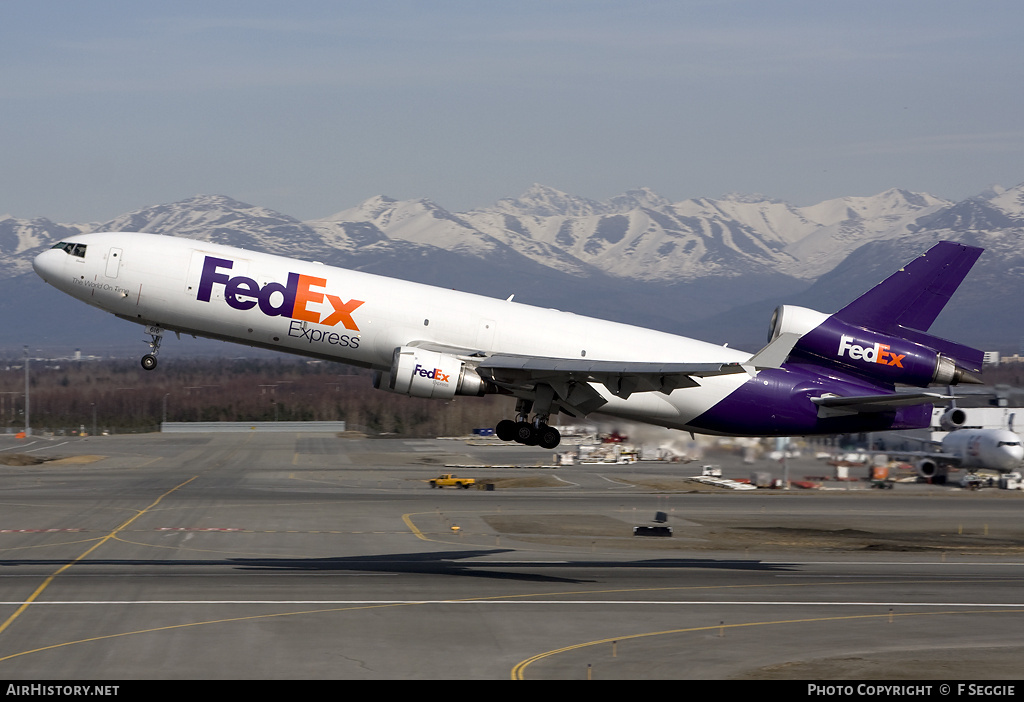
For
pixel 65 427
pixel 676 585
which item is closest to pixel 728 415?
pixel 676 585

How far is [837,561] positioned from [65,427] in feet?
472

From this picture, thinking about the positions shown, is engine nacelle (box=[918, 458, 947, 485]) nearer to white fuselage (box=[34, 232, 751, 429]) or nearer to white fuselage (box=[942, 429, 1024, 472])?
white fuselage (box=[942, 429, 1024, 472])

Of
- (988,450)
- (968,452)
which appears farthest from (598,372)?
(968,452)

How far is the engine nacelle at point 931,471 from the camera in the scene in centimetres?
9756

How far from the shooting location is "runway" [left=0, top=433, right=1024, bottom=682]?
124ft

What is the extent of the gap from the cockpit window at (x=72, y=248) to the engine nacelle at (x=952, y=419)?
236 feet

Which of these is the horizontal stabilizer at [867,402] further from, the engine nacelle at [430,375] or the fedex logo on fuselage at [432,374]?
the fedex logo on fuselage at [432,374]

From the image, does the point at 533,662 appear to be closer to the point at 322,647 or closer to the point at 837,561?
the point at 322,647

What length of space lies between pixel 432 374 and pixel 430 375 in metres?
0.09

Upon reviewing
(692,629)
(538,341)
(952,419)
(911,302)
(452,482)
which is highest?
(911,302)

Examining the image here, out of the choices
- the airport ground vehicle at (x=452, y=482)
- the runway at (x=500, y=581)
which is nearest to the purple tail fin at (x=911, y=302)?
the runway at (x=500, y=581)

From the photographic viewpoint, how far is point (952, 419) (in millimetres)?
93125

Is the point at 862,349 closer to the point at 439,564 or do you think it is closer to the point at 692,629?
the point at 692,629

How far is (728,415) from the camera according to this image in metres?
49.9
